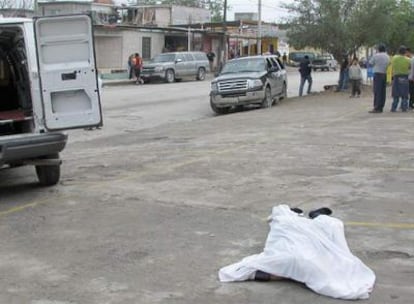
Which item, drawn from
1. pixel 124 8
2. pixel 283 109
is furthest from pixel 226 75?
pixel 124 8

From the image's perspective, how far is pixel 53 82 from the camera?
823 centimetres

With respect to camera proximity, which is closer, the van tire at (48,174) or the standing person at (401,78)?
the van tire at (48,174)

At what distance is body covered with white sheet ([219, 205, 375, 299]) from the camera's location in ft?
16.2

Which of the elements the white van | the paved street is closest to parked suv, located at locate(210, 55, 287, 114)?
the paved street

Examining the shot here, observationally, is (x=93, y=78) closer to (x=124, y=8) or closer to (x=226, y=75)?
(x=226, y=75)

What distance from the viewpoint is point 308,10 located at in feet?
91.1

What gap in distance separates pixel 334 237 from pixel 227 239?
145 cm

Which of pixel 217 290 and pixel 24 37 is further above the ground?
pixel 24 37

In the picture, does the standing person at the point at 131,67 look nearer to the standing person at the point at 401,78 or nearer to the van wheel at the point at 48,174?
the standing person at the point at 401,78

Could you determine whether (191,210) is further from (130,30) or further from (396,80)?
(130,30)

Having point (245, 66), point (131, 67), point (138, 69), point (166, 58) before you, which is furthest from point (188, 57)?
point (245, 66)

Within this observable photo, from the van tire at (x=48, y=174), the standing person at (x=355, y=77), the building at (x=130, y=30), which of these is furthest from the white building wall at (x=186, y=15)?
the van tire at (x=48, y=174)

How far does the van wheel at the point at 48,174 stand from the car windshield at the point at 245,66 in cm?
1380

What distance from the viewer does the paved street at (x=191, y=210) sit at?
5.19 m
